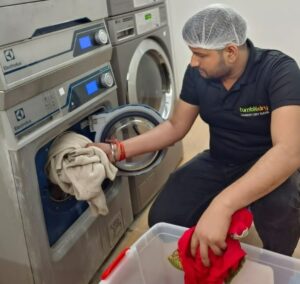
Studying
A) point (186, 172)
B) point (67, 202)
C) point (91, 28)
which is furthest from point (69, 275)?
point (91, 28)

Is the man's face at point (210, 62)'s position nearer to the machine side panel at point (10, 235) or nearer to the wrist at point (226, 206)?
the wrist at point (226, 206)

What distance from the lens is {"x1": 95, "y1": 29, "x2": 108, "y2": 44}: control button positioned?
4.55ft

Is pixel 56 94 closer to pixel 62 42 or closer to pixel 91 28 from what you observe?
pixel 62 42

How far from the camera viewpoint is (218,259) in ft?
3.43

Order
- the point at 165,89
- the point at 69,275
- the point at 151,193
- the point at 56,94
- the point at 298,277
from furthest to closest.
A: the point at 165,89 → the point at 151,193 → the point at 69,275 → the point at 56,94 → the point at 298,277

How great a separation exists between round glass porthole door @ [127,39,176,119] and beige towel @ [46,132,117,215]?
0.46 meters

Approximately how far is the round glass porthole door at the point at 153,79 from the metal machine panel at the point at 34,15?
44cm

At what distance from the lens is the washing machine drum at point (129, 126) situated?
1.44 m

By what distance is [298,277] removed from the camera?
1.09 meters

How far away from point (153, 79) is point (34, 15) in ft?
3.20

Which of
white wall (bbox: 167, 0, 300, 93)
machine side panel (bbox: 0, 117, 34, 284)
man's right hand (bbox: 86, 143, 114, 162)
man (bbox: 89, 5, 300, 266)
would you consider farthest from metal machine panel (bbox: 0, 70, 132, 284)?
white wall (bbox: 167, 0, 300, 93)

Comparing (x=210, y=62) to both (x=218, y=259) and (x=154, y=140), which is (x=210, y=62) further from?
(x=218, y=259)

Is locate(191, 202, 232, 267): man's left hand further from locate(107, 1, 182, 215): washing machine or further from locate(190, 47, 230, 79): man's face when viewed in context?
locate(107, 1, 182, 215): washing machine

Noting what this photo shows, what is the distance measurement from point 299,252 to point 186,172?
1.77 ft
